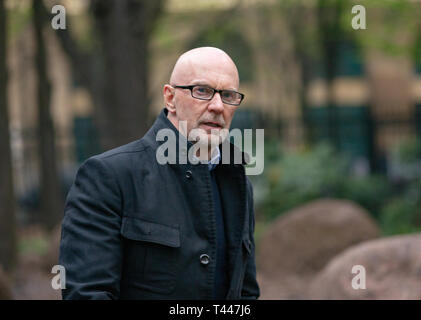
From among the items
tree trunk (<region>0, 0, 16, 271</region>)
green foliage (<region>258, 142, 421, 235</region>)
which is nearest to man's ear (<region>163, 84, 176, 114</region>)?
tree trunk (<region>0, 0, 16, 271</region>)

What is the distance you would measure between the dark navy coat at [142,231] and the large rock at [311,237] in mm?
7257

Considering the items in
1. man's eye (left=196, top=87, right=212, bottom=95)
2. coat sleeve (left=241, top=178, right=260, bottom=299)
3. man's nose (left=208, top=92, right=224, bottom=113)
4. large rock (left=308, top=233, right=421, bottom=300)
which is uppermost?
man's eye (left=196, top=87, right=212, bottom=95)

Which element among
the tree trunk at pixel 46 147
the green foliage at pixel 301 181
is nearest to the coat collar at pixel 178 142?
the tree trunk at pixel 46 147

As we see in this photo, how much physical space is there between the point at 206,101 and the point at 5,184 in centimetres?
804

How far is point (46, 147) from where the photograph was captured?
14016 mm

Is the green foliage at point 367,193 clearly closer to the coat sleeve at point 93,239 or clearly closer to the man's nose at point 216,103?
the man's nose at point 216,103

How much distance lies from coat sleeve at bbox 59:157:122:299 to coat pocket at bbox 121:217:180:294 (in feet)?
0.22

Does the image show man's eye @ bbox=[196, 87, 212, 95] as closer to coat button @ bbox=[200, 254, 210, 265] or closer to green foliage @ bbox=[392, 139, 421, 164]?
coat button @ bbox=[200, 254, 210, 265]

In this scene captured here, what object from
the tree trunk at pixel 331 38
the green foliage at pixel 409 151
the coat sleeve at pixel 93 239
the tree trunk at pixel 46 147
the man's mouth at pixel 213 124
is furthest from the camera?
the tree trunk at pixel 331 38

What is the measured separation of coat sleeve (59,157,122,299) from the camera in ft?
8.85

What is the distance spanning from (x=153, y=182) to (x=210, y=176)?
9.9 inches

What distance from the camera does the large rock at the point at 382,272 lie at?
231 inches

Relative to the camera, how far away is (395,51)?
769 inches
